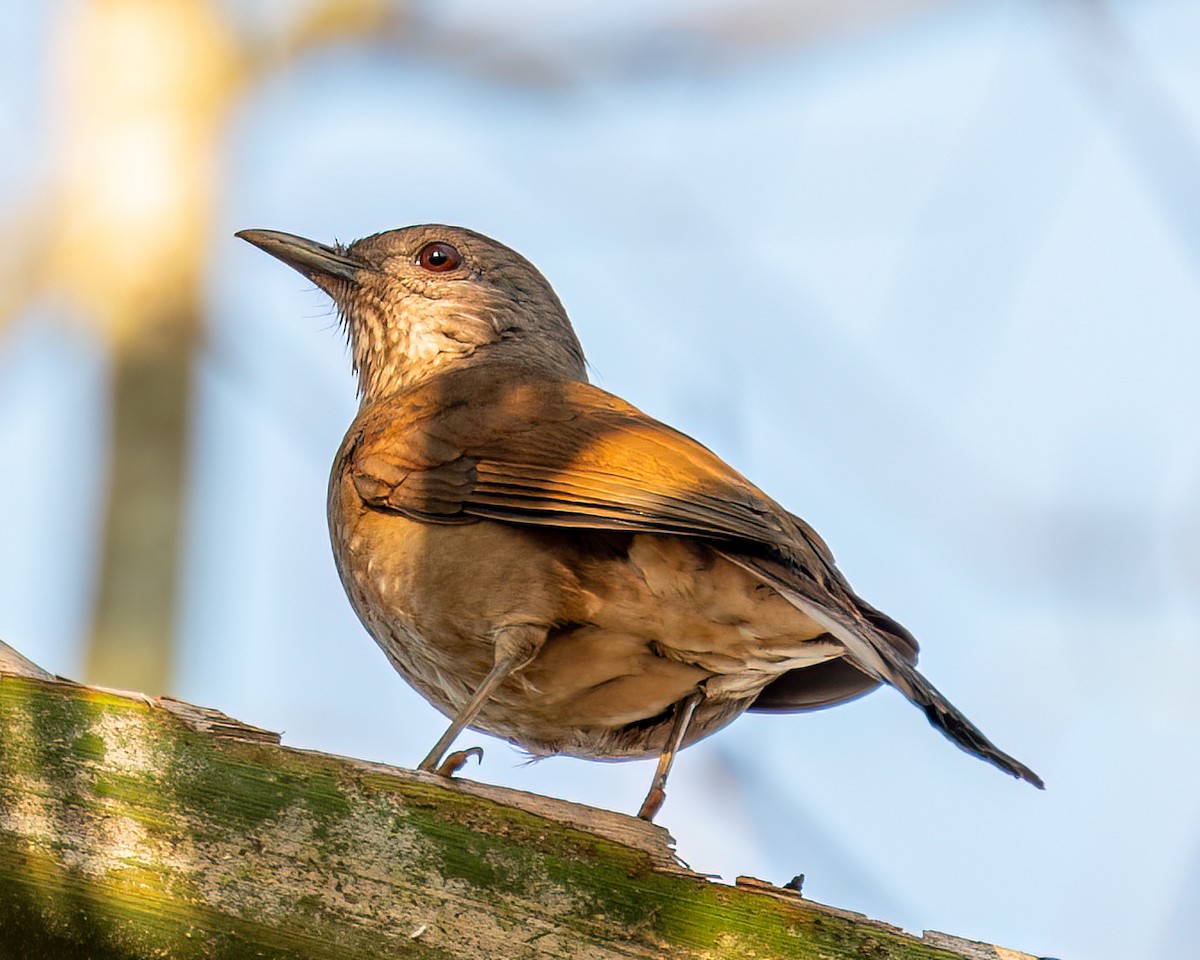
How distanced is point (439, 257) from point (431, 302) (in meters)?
0.19

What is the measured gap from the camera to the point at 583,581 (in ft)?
12.1

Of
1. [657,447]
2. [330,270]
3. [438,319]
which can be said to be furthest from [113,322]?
[657,447]

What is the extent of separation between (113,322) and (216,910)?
4629 mm

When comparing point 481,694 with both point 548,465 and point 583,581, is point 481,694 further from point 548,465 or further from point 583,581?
point 548,465

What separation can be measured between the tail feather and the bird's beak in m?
2.43

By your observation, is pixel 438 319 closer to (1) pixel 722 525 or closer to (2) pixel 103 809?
(1) pixel 722 525

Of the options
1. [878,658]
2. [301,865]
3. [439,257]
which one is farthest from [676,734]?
[439,257]

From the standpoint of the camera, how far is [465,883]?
254 centimetres

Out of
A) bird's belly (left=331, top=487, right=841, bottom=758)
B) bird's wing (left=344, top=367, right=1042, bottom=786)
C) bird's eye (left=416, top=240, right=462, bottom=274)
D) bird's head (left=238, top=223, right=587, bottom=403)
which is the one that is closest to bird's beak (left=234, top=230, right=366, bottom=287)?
bird's head (left=238, top=223, right=587, bottom=403)

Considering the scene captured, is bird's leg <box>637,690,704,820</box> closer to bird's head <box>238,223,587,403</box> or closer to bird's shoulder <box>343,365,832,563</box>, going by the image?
bird's shoulder <box>343,365,832,563</box>

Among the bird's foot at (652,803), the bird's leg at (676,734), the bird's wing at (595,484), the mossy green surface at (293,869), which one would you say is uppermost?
the bird's wing at (595,484)

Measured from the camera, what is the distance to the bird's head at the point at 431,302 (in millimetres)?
5145

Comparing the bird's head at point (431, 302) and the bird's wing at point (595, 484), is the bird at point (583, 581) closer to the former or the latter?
the bird's wing at point (595, 484)

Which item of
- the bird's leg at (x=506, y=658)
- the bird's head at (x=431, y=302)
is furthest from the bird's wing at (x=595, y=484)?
the bird's head at (x=431, y=302)
